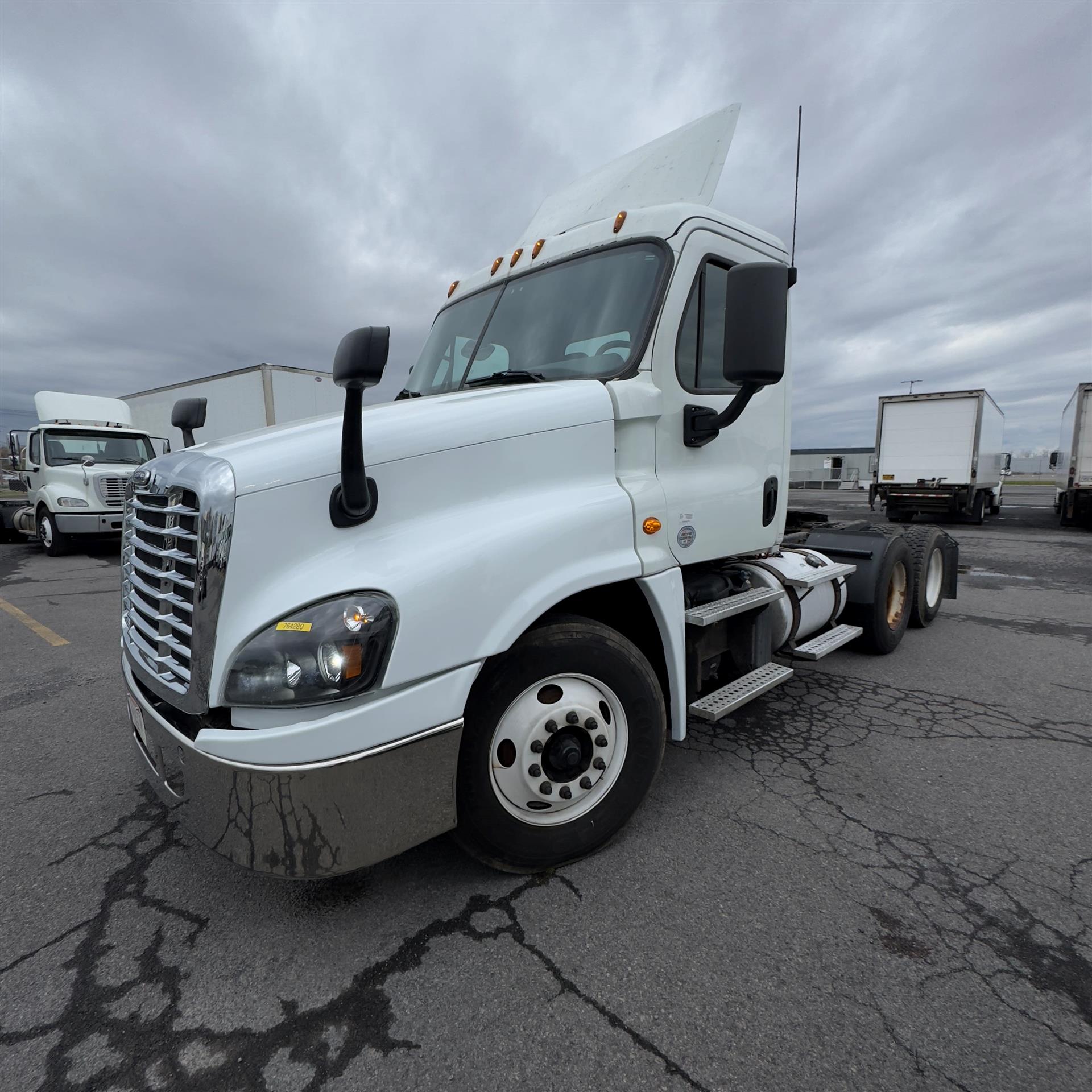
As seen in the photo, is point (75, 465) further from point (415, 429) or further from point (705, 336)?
point (705, 336)

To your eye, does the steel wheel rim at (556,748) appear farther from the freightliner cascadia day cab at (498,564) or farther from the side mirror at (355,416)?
the side mirror at (355,416)

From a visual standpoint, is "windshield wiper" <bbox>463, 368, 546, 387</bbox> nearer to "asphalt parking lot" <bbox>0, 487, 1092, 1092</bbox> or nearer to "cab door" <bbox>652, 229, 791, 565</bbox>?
"cab door" <bbox>652, 229, 791, 565</bbox>

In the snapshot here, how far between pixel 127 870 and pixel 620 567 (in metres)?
2.31

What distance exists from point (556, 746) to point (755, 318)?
71.3 inches

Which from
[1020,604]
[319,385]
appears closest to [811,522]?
[1020,604]

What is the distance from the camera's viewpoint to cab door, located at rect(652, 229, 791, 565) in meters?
2.81

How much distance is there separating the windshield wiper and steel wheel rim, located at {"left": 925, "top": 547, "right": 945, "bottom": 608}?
4889 millimetres

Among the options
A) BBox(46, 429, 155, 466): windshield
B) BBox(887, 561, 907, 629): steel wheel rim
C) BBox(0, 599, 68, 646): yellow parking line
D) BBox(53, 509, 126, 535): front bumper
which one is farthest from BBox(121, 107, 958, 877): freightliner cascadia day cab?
BBox(46, 429, 155, 466): windshield

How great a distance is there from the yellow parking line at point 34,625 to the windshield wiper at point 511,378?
17.5 ft

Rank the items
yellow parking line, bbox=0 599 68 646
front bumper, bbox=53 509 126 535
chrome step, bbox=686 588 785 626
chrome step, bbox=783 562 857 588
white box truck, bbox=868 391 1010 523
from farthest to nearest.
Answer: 1. white box truck, bbox=868 391 1010 523
2. front bumper, bbox=53 509 126 535
3. yellow parking line, bbox=0 599 68 646
4. chrome step, bbox=783 562 857 588
5. chrome step, bbox=686 588 785 626

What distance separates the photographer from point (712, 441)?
9.90 ft

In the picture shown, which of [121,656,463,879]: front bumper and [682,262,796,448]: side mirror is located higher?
[682,262,796,448]: side mirror

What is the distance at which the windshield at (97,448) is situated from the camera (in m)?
11.9

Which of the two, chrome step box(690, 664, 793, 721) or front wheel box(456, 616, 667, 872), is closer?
front wheel box(456, 616, 667, 872)
